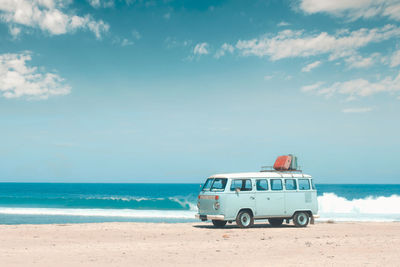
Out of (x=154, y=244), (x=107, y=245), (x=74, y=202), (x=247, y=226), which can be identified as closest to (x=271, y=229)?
(x=247, y=226)

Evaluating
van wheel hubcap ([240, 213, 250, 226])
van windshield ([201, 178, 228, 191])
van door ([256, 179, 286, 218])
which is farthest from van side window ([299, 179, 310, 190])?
van windshield ([201, 178, 228, 191])

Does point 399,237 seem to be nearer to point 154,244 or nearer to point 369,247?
point 369,247

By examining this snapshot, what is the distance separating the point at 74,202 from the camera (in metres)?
58.7

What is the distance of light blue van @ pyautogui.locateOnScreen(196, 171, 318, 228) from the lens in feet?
61.1

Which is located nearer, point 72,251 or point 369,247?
point 72,251

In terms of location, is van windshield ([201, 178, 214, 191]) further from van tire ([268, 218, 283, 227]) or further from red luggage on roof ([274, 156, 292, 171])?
van tire ([268, 218, 283, 227])

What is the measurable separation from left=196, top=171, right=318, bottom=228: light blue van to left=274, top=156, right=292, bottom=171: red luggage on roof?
1.48 feet

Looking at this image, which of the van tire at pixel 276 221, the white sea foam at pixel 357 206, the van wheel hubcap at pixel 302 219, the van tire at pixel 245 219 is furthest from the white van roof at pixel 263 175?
the white sea foam at pixel 357 206

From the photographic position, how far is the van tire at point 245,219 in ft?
62.0

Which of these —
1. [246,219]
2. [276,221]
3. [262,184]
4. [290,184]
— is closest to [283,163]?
[290,184]

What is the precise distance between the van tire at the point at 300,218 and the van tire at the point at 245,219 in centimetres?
212

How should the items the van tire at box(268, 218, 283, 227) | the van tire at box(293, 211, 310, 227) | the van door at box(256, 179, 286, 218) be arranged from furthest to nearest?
the van tire at box(268, 218, 283, 227), the van tire at box(293, 211, 310, 227), the van door at box(256, 179, 286, 218)

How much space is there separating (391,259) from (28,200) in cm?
5589

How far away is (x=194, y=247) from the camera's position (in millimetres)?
13461
